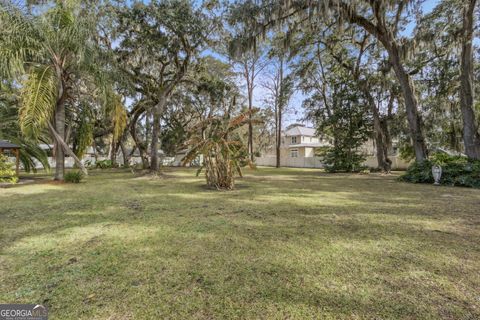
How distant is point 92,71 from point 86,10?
286cm

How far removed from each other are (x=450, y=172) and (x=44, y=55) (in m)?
13.6

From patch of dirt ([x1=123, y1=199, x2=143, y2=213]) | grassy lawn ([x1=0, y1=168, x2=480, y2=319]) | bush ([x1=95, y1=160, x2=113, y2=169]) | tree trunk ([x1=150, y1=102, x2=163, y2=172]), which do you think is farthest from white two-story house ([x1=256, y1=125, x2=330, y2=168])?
grassy lawn ([x1=0, y1=168, x2=480, y2=319])

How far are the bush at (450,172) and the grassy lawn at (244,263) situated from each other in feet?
14.9

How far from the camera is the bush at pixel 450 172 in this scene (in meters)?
7.39

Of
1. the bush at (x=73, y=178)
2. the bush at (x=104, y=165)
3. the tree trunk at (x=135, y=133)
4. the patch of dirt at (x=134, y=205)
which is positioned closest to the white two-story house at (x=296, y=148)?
the tree trunk at (x=135, y=133)

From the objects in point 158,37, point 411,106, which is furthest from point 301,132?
point 158,37

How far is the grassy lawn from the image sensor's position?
5.34ft

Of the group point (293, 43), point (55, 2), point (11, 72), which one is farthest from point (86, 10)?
point (293, 43)

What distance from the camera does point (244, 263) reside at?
226cm

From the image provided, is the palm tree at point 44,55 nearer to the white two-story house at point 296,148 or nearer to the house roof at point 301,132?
the white two-story house at point 296,148

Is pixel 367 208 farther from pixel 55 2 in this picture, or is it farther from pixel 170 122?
pixel 170 122

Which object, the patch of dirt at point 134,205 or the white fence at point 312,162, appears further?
the white fence at point 312,162
